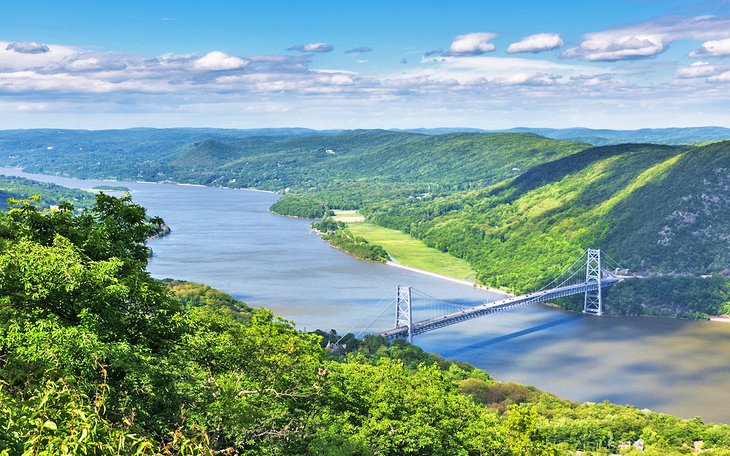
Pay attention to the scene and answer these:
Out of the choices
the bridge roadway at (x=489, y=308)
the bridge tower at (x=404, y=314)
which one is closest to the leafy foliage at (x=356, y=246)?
the bridge roadway at (x=489, y=308)

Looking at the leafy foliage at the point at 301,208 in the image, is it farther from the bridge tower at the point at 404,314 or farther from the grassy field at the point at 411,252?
the bridge tower at the point at 404,314

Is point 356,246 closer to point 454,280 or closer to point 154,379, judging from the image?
point 454,280

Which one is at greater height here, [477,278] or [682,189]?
[682,189]

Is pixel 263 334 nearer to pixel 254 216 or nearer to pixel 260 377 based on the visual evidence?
pixel 260 377

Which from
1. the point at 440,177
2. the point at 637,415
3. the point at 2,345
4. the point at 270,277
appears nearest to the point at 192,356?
the point at 2,345

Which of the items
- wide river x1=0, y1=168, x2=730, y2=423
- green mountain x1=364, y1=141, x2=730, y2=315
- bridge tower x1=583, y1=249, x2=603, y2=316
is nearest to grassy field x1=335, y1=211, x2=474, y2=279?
green mountain x1=364, y1=141, x2=730, y2=315

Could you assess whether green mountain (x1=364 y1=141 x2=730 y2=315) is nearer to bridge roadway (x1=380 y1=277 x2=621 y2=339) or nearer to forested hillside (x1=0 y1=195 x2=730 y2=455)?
bridge roadway (x1=380 y1=277 x2=621 y2=339)
